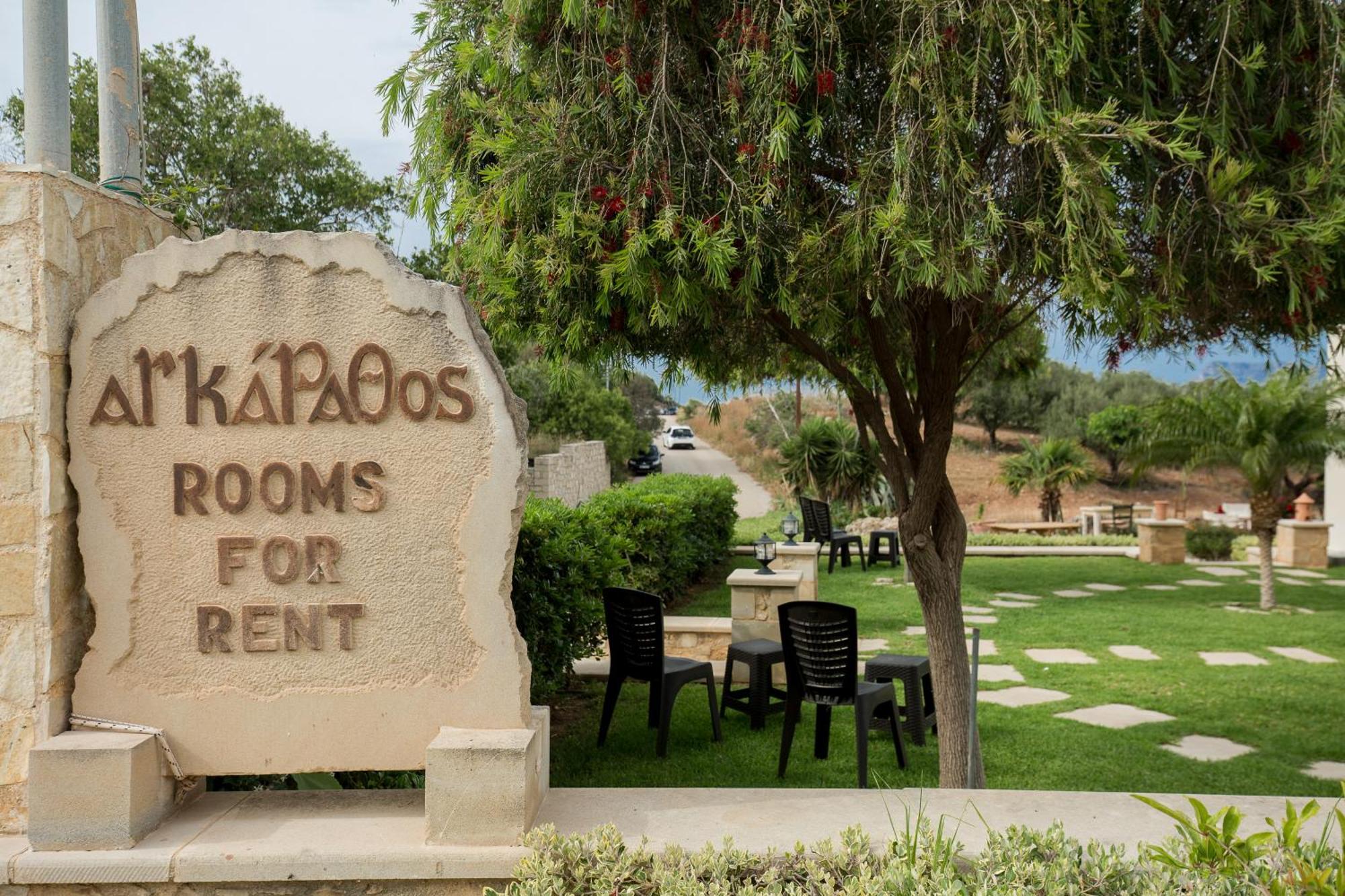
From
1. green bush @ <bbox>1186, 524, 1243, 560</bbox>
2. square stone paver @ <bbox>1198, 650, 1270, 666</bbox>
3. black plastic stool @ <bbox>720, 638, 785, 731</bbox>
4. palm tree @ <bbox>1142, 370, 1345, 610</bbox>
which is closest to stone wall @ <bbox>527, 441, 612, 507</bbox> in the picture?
black plastic stool @ <bbox>720, 638, 785, 731</bbox>

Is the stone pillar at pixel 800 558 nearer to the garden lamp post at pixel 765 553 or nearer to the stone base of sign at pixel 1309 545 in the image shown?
the garden lamp post at pixel 765 553

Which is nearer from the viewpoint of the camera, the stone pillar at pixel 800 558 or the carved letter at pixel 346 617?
the carved letter at pixel 346 617

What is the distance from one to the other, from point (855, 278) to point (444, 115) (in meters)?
2.03

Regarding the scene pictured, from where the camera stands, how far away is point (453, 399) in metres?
3.04

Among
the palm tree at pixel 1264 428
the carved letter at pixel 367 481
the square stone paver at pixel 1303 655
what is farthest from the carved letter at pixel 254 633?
the palm tree at pixel 1264 428

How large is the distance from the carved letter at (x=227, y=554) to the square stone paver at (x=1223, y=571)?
13.9 m

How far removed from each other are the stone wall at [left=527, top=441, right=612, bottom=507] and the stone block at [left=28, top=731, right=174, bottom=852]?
7.81 meters

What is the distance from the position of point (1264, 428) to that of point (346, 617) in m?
12.7

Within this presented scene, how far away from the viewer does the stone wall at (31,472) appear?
289cm

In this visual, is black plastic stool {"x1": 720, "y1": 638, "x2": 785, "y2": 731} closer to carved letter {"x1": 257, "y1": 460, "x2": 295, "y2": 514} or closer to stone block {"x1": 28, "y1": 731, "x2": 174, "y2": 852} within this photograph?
carved letter {"x1": 257, "y1": 460, "x2": 295, "y2": 514}

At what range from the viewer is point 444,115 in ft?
14.6

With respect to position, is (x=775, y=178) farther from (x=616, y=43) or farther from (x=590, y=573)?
(x=590, y=573)

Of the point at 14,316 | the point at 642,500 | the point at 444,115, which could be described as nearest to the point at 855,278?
the point at 444,115

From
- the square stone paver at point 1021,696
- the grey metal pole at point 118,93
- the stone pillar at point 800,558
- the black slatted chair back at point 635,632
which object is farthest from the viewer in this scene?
the stone pillar at point 800,558
